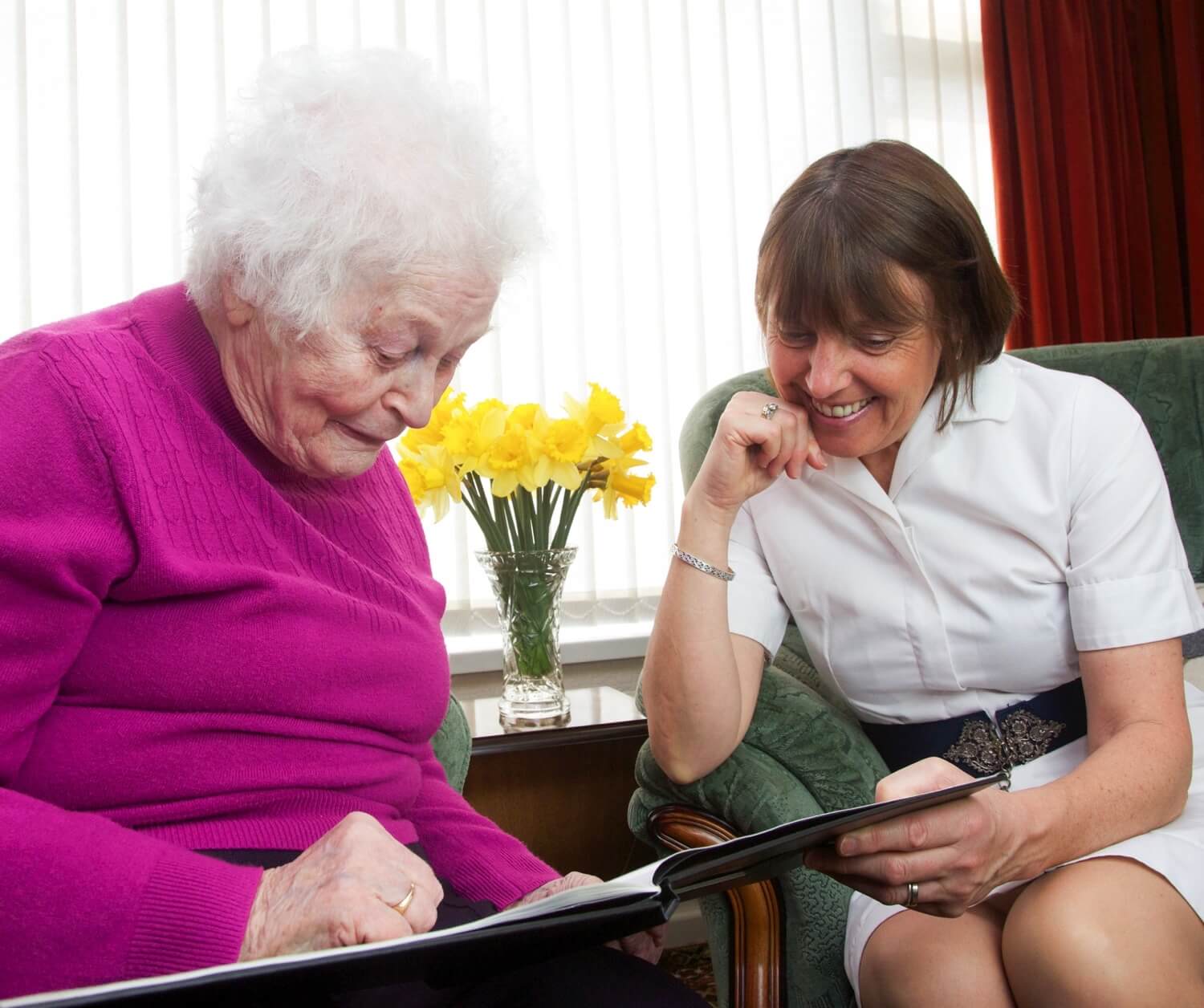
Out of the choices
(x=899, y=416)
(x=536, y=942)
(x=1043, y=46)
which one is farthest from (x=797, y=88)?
(x=536, y=942)

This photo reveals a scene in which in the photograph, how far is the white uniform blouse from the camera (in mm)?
1266

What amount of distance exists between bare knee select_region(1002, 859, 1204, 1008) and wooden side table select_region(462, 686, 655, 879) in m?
0.84

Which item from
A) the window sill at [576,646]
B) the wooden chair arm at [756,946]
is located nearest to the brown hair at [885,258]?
the wooden chair arm at [756,946]

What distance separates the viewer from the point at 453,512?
7.73 feet

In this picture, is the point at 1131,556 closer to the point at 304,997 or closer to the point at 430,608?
the point at 430,608

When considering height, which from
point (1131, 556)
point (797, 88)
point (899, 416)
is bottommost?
point (1131, 556)

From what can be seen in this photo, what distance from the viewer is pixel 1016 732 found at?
133 cm

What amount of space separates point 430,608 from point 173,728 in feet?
1.08

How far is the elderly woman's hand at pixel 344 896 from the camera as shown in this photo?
2.34 ft

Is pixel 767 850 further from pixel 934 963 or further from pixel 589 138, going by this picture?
pixel 589 138

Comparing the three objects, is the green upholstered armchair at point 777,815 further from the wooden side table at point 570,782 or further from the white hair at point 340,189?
the white hair at point 340,189

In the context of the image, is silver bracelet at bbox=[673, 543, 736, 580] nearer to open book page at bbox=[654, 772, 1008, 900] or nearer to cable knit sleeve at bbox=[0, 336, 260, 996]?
open book page at bbox=[654, 772, 1008, 900]

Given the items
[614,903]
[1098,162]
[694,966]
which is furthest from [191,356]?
[1098,162]

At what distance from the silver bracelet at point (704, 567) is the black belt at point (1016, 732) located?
332mm
